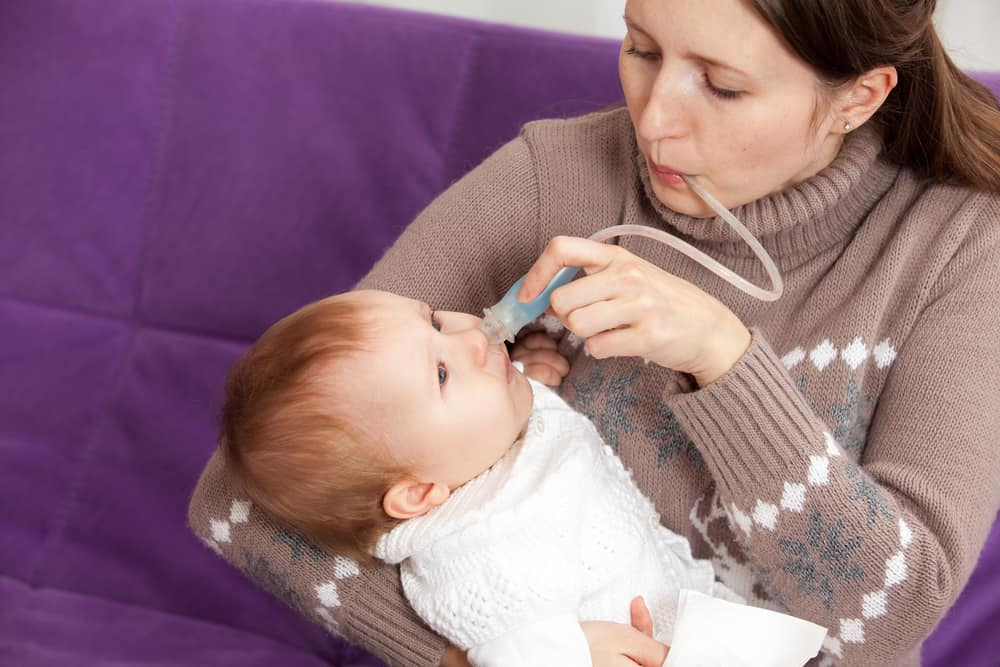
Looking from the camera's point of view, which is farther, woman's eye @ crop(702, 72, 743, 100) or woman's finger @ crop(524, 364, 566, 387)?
woman's finger @ crop(524, 364, 566, 387)

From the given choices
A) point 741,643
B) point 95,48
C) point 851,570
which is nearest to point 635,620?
point 741,643

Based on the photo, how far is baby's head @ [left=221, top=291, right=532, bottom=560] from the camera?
4.38ft

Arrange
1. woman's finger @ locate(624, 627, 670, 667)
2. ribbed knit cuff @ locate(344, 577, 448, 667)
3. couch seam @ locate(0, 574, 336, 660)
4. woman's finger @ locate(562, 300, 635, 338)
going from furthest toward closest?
couch seam @ locate(0, 574, 336, 660) < ribbed knit cuff @ locate(344, 577, 448, 667) < woman's finger @ locate(624, 627, 670, 667) < woman's finger @ locate(562, 300, 635, 338)

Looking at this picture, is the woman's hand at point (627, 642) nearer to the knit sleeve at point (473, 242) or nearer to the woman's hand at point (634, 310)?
the woman's hand at point (634, 310)

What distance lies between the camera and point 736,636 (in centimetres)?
138

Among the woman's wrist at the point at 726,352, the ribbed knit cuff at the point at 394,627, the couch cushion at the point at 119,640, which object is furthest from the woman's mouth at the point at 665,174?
the couch cushion at the point at 119,640

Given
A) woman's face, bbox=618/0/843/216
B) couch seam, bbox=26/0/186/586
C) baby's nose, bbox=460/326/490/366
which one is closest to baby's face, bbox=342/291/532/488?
baby's nose, bbox=460/326/490/366

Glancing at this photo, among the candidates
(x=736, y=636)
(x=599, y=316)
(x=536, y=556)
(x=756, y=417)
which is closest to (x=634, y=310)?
(x=599, y=316)

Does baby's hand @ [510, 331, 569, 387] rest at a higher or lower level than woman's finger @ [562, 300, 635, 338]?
lower

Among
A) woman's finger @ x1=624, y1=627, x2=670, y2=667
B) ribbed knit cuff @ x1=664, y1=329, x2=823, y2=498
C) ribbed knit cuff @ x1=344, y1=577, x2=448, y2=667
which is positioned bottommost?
ribbed knit cuff @ x1=344, y1=577, x2=448, y2=667

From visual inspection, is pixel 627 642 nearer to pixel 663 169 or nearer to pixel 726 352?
pixel 726 352

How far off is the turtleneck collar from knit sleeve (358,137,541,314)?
0.20m

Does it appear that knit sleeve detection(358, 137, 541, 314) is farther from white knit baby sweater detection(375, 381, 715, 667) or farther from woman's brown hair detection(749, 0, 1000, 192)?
woman's brown hair detection(749, 0, 1000, 192)

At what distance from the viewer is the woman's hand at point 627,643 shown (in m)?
1.32
